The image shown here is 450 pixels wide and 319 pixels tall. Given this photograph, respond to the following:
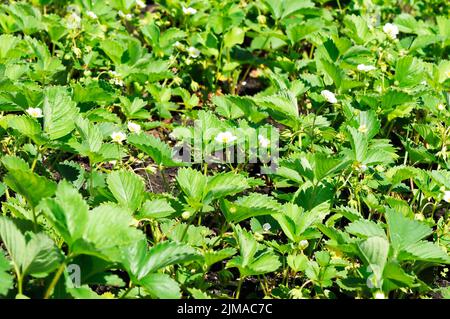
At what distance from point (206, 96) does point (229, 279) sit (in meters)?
1.58

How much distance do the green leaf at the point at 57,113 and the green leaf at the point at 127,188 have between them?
31 cm

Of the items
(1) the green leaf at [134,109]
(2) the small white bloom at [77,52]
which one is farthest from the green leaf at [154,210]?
(2) the small white bloom at [77,52]

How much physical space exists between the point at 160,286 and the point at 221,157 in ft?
4.52

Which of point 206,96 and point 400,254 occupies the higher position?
point 400,254

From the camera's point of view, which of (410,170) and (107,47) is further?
(107,47)

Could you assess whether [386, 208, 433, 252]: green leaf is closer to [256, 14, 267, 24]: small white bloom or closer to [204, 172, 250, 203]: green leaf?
[204, 172, 250, 203]: green leaf

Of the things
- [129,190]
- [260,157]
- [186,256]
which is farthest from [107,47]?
[186,256]

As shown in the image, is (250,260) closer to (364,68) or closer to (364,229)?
(364,229)

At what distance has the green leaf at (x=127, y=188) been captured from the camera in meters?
2.45

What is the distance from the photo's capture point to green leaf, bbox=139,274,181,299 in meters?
2.07

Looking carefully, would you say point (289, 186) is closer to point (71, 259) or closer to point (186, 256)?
point (186, 256)

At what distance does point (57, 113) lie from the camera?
8.89 feet

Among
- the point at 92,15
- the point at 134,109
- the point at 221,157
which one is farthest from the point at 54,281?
the point at 92,15
